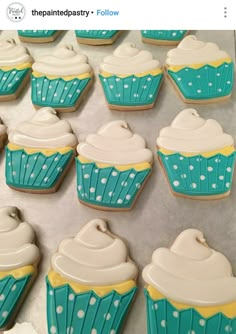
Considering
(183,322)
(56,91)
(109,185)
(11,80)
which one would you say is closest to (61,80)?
(56,91)

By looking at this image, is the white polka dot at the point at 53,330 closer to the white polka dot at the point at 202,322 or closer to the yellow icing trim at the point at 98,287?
the yellow icing trim at the point at 98,287

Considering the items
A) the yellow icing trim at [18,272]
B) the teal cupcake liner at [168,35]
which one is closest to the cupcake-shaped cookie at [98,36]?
the teal cupcake liner at [168,35]

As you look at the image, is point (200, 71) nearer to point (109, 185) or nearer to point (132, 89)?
point (132, 89)

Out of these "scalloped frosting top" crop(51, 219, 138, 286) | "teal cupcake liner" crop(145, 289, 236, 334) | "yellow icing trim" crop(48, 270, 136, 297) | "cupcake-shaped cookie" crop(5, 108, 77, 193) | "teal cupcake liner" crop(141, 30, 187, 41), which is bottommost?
"teal cupcake liner" crop(145, 289, 236, 334)

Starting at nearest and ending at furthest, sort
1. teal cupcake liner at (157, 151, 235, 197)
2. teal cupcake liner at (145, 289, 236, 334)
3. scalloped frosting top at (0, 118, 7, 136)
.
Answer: teal cupcake liner at (145, 289, 236, 334) → teal cupcake liner at (157, 151, 235, 197) → scalloped frosting top at (0, 118, 7, 136)

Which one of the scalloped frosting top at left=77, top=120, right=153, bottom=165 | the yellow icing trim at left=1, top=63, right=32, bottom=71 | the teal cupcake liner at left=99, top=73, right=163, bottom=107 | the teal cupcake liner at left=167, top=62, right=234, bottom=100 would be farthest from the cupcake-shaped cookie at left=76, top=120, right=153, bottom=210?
the yellow icing trim at left=1, top=63, right=32, bottom=71

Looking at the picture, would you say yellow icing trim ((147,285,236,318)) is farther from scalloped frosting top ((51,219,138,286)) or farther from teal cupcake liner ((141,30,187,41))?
teal cupcake liner ((141,30,187,41))
